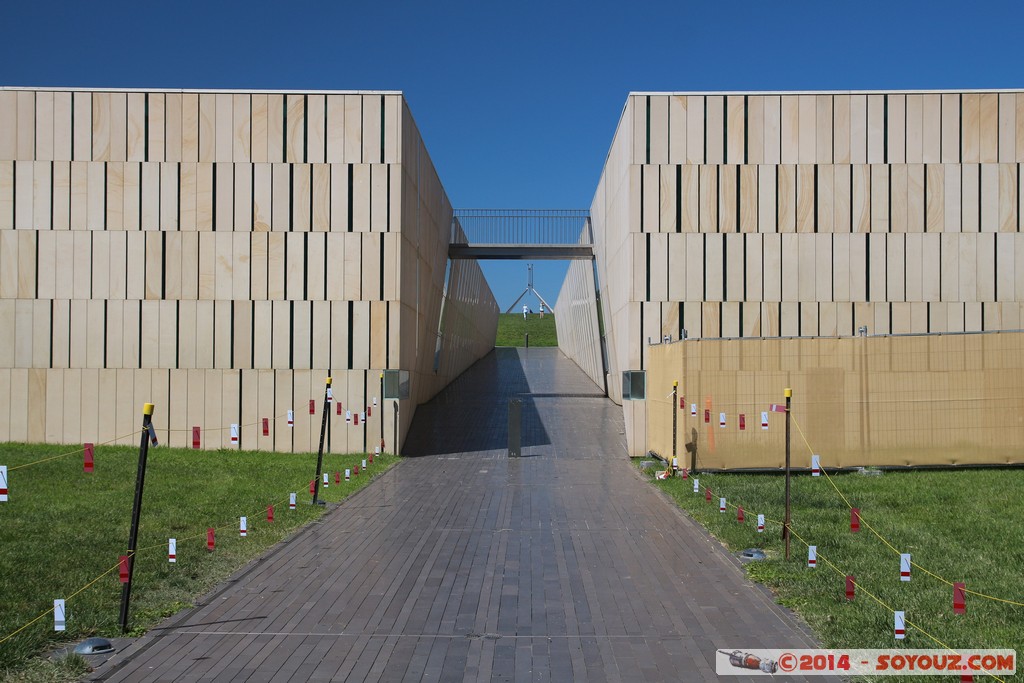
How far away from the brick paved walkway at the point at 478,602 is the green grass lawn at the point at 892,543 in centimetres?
48

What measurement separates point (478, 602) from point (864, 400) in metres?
12.7

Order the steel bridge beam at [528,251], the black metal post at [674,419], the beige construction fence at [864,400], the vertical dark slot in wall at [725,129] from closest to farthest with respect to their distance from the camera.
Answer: the beige construction fence at [864,400] → the black metal post at [674,419] → the vertical dark slot in wall at [725,129] → the steel bridge beam at [528,251]

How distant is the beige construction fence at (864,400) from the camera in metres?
19.2

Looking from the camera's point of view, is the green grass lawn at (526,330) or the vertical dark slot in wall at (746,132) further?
the green grass lawn at (526,330)

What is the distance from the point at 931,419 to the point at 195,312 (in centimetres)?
1851

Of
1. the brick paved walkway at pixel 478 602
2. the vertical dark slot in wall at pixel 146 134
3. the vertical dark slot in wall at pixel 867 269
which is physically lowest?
the brick paved walkway at pixel 478 602

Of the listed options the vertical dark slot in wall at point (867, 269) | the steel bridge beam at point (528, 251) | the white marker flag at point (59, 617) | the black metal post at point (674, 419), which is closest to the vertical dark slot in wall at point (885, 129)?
the vertical dark slot in wall at point (867, 269)

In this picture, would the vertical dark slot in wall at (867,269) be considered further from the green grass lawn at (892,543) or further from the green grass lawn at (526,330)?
the green grass lawn at (526,330)

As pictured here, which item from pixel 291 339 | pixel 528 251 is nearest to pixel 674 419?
pixel 291 339

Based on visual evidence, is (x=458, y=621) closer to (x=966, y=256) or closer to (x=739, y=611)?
(x=739, y=611)

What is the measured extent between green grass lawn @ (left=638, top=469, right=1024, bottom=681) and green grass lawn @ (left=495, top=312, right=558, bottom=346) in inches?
2903

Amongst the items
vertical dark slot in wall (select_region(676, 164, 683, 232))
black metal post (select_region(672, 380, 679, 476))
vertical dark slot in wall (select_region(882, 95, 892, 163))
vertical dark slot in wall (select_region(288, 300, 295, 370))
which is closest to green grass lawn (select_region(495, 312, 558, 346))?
vertical dark slot in wall (select_region(676, 164, 683, 232))

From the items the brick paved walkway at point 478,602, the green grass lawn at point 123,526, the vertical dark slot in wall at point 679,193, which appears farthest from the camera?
the vertical dark slot in wall at point 679,193

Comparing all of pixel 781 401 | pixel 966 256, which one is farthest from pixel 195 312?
pixel 966 256
